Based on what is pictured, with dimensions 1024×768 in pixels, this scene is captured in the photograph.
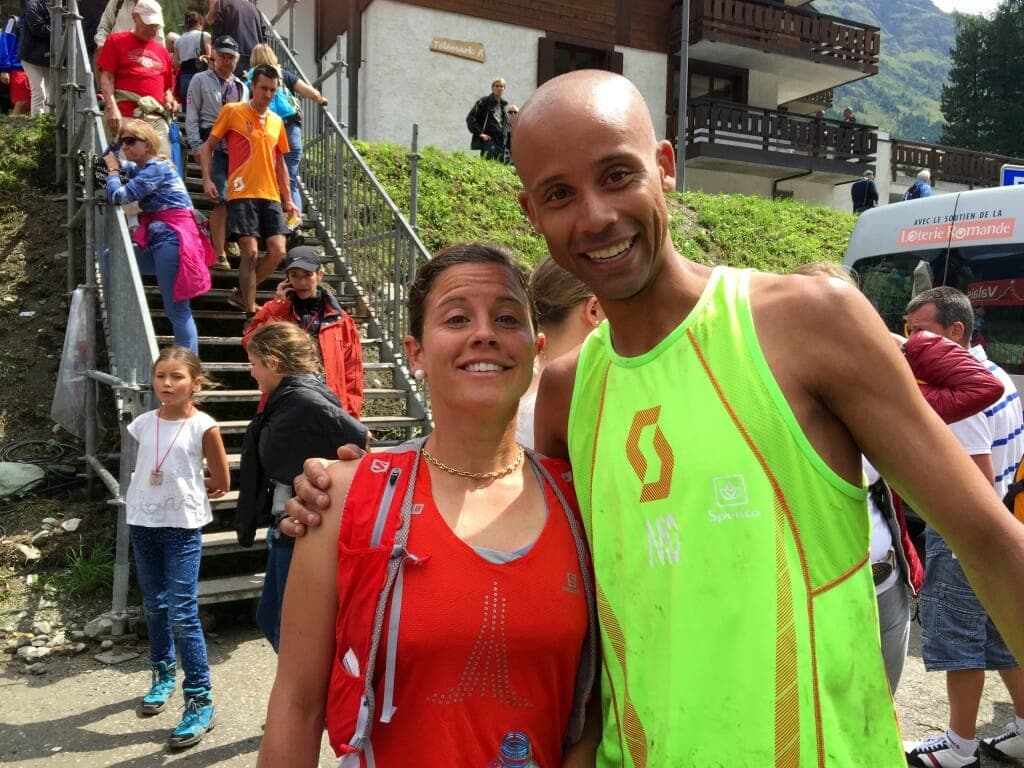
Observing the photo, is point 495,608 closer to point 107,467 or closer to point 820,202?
point 107,467

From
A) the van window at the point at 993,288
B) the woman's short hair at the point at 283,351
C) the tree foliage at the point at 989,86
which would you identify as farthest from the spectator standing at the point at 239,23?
the tree foliage at the point at 989,86

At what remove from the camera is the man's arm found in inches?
46.2

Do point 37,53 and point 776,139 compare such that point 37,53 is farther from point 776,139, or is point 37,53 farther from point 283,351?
point 776,139

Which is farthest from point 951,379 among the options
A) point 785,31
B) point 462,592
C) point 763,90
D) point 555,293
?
point 763,90

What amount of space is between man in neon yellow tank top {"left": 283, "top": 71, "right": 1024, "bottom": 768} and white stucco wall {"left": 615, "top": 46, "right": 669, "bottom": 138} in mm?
18107

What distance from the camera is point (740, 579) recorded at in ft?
4.02

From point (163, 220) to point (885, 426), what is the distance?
554cm

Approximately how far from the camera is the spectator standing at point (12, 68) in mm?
10992

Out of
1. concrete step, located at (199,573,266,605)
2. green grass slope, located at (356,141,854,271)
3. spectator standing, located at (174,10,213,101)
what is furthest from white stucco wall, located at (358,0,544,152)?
concrete step, located at (199,573,266,605)

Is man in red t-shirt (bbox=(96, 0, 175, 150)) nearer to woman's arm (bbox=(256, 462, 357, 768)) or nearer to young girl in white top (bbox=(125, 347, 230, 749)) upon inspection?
young girl in white top (bbox=(125, 347, 230, 749))

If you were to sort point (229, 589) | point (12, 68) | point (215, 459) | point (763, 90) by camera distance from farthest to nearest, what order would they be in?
point (763, 90), point (12, 68), point (229, 589), point (215, 459)

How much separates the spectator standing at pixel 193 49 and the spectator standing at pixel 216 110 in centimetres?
136

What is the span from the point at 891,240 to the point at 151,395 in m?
A: 6.97

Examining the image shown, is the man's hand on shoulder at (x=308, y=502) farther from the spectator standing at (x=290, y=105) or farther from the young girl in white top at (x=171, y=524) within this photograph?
the spectator standing at (x=290, y=105)
